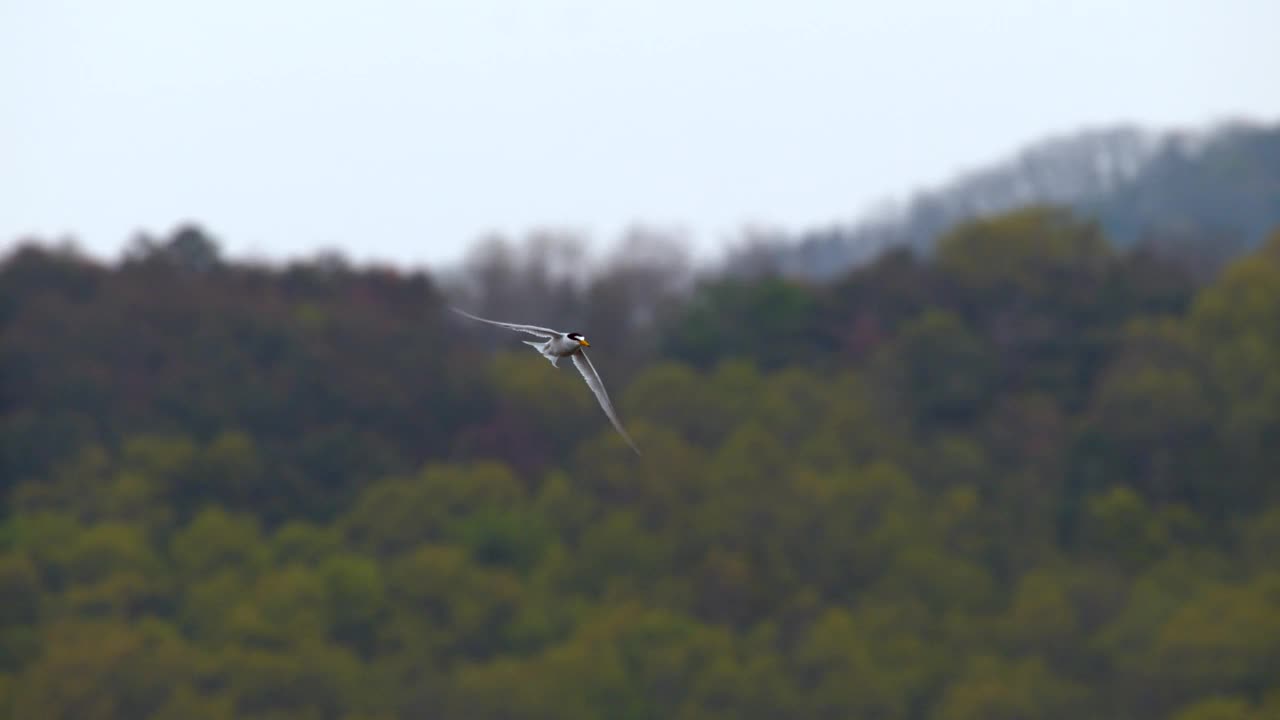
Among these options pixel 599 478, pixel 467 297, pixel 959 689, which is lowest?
pixel 959 689

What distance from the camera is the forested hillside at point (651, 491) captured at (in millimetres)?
58062

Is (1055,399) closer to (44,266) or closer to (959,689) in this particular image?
(959,689)

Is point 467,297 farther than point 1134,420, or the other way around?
point 467,297

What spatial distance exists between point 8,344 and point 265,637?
69.4ft

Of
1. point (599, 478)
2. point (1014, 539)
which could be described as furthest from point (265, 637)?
point (1014, 539)

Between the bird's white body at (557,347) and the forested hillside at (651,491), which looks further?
the forested hillside at (651,491)

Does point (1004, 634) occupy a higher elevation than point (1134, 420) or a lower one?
lower

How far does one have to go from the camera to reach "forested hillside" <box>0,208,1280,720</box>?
58.1 meters

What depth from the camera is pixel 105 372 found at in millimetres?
76562

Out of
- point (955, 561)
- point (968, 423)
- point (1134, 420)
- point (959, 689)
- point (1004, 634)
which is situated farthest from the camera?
point (968, 423)

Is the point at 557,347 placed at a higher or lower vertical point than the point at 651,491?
higher

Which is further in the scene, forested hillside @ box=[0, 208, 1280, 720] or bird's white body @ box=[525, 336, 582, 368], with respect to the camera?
forested hillside @ box=[0, 208, 1280, 720]

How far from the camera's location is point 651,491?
70.8 metres

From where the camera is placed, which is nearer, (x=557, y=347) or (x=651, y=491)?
(x=557, y=347)
